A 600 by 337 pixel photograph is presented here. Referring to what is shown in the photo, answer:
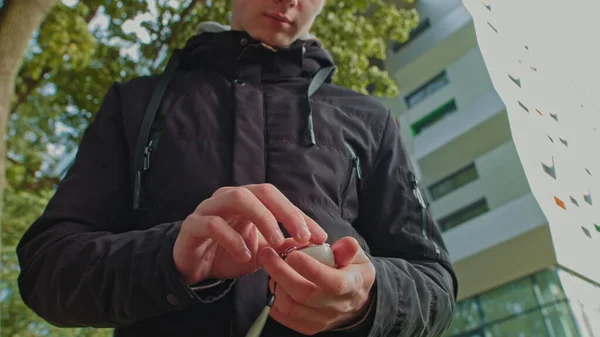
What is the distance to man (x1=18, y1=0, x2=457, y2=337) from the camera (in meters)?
0.63

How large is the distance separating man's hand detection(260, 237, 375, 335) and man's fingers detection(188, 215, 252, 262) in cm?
3

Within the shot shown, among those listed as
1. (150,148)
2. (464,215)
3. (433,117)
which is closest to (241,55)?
→ (150,148)

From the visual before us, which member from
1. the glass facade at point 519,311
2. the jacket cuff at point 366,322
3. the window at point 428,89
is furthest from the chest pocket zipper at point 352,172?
the window at point 428,89

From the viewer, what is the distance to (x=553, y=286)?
606cm

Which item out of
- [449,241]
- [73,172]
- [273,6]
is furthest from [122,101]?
[449,241]

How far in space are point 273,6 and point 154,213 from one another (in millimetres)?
430

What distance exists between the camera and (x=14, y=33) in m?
2.48

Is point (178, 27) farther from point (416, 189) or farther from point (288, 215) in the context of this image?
point (288, 215)

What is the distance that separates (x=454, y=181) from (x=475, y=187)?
1.56 ft

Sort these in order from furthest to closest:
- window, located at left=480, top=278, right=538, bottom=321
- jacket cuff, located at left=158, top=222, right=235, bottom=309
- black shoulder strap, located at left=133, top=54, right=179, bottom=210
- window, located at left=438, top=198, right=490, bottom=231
Result: window, located at left=438, top=198, right=490, bottom=231 < window, located at left=480, top=278, right=538, bottom=321 < black shoulder strap, located at left=133, top=54, right=179, bottom=210 < jacket cuff, located at left=158, top=222, right=235, bottom=309

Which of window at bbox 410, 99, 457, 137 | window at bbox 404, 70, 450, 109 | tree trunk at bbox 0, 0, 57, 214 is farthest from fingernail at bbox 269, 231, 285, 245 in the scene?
window at bbox 404, 70, 450, 109

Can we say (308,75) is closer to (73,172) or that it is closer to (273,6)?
(273,6)

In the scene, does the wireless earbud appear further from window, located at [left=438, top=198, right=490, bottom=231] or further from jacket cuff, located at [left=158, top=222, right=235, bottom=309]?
window, located at [left=438, top=198, right=490, bottom=231]

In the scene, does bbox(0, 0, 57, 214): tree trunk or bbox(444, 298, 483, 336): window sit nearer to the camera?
bbox(0, 0, 57, 214): tree trunk
